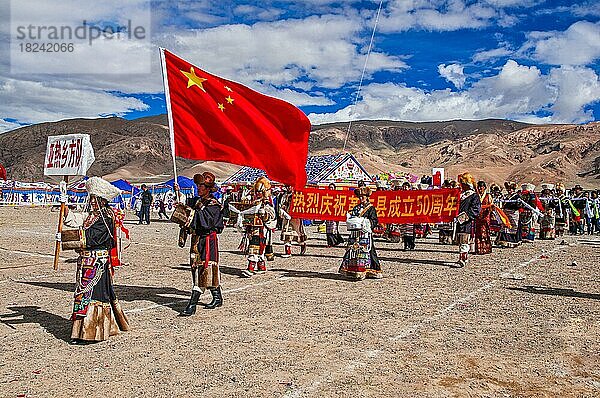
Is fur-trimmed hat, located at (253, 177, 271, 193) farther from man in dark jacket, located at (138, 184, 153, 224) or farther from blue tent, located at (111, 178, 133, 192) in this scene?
blue tent, located at (111, 178, 133, 192)

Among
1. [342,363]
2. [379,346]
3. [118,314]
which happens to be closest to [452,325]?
[379,346]

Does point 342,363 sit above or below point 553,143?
below

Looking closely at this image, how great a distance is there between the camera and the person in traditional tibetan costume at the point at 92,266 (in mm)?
6598

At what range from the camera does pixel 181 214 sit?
7.67m

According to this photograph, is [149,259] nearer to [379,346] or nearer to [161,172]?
[379,346]

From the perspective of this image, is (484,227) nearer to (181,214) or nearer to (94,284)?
(181,214)

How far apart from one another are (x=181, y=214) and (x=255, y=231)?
4161mm

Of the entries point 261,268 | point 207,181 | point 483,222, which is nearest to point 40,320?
point 207,181

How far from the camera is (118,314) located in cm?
705

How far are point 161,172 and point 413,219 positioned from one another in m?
94.4

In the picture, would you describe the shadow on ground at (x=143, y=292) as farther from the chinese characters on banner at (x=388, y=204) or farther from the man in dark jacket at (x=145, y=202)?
the man in dark jacket at (x=145, y=202)

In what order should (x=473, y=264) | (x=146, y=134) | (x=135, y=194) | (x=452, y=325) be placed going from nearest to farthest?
(x=452, y=325) < (x=473, y=264) < (x=135, y=194) < (x=146, y=134)

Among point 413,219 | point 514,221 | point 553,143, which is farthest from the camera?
point 553,143

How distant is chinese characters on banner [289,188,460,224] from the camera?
14.6m
